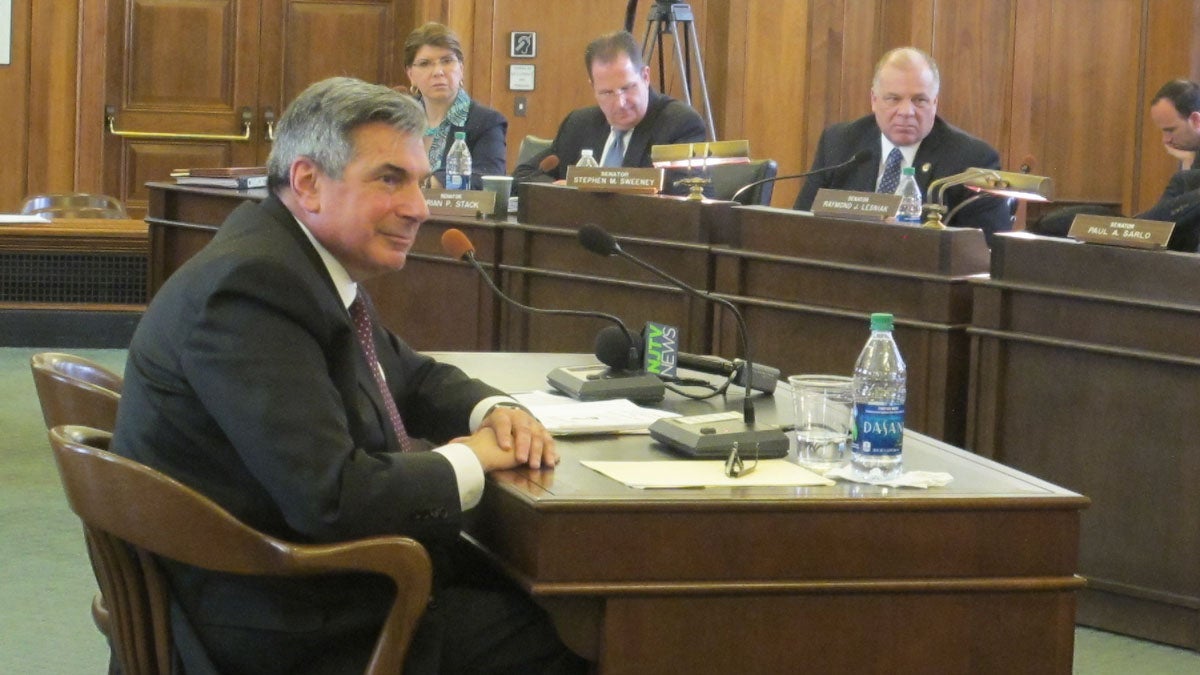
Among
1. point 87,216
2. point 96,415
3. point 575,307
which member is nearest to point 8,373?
point 87,216

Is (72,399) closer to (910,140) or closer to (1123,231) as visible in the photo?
(1123,231)

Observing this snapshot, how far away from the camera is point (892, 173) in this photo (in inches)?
197

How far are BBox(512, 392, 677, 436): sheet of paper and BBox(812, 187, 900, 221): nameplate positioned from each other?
69.2 inches

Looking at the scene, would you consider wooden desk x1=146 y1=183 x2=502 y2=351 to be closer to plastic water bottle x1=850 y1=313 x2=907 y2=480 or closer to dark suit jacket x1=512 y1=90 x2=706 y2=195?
dark suit jacket x1=512 y1=90 x2=706 y2=195

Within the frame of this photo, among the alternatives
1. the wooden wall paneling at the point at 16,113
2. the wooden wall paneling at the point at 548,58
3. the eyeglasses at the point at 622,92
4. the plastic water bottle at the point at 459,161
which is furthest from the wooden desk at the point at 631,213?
the wooden wall paneling at the point at 16,113

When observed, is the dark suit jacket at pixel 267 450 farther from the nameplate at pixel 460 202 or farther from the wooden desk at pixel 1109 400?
the nameplate at pixel 460 202

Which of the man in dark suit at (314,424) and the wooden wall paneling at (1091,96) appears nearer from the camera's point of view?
the man in dark suit at (314,424)

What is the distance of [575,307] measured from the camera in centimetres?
504

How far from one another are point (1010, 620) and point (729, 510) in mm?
400

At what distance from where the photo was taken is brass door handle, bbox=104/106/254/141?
870 centimetres

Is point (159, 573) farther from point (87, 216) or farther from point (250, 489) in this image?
point (87, 216)

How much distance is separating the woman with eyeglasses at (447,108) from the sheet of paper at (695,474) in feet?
13.0

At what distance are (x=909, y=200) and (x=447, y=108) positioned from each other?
2377 mm

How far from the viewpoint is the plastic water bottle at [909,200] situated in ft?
14.1
